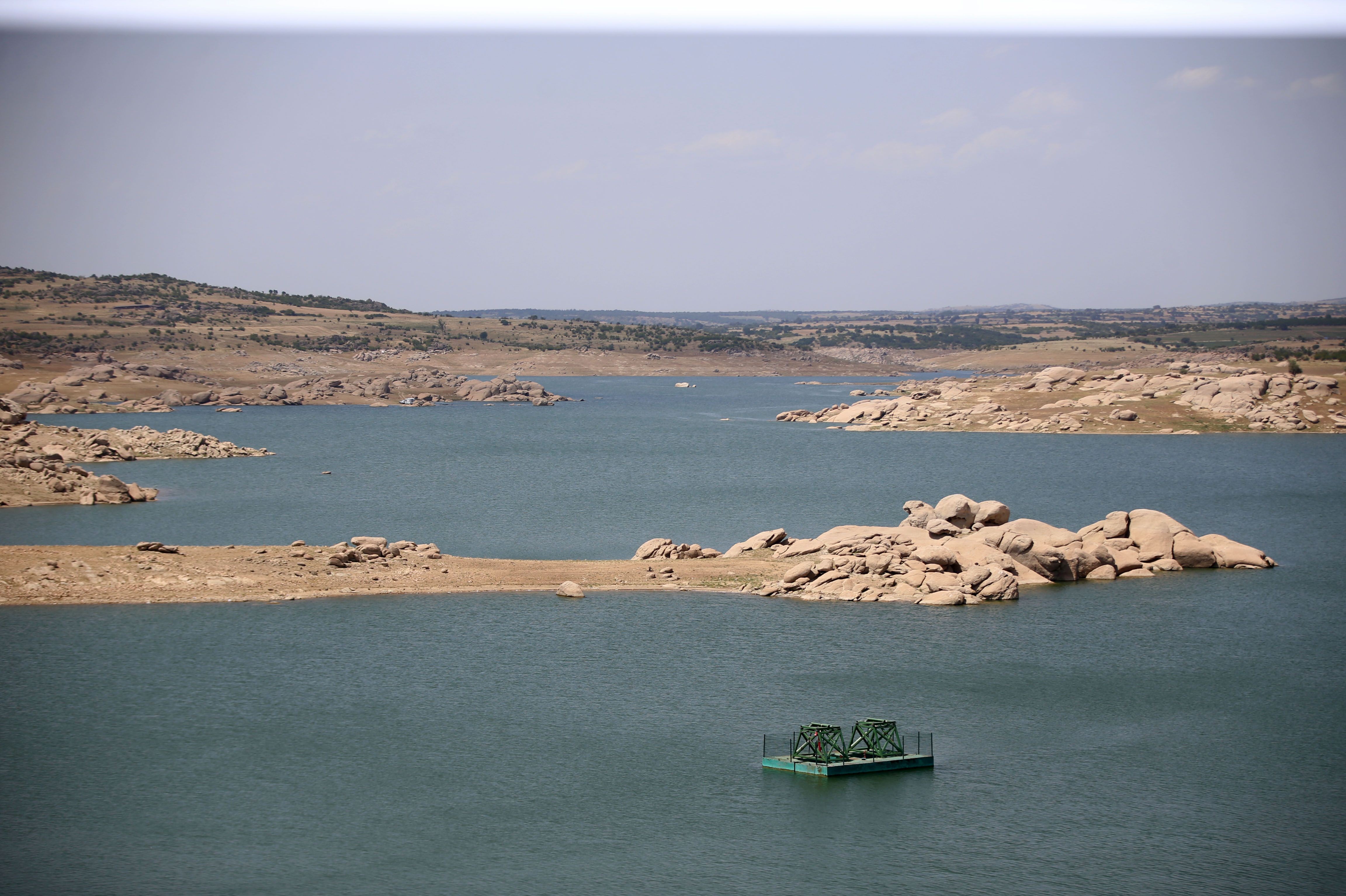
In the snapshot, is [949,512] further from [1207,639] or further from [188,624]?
[188,624]

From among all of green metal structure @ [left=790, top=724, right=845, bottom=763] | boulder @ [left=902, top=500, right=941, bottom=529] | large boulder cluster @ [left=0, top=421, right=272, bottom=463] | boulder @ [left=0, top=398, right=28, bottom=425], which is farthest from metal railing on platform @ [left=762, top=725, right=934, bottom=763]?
large boulder cluster @ [left=0, top=421, right=272, bottom=463]

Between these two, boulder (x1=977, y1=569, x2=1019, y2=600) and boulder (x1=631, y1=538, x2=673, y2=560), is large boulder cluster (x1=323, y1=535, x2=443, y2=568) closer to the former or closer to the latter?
boulder (x1=631, y1=538, x2=673, y2=560)

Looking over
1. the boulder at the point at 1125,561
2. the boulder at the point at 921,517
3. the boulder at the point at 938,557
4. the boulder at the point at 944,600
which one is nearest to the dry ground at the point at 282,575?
the boulder at the point at 938,557

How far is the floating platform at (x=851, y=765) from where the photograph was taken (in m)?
24.7

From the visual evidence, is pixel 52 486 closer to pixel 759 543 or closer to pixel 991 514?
pixel 759 543

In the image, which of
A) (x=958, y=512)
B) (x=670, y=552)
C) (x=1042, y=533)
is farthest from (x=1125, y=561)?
(x=670, y=552)

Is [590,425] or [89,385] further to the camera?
[89,385]

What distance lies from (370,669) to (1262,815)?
811 inches

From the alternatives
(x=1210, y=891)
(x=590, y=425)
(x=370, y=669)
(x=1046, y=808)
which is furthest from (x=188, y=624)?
(x=590, y=425)

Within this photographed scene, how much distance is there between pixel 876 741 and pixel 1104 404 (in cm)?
8802

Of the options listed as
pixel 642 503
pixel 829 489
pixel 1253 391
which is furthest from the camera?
pixel 1253 391

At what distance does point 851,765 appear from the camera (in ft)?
81.3

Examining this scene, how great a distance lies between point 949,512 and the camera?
4547cm

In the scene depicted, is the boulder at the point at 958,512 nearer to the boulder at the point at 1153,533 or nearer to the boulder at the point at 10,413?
the boulder at the point at 1153,533
